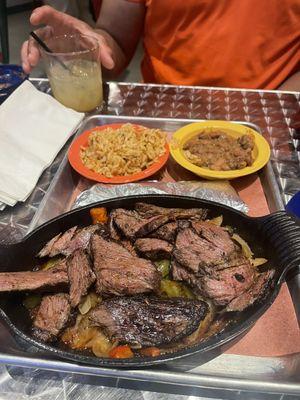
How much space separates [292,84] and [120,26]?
120cm

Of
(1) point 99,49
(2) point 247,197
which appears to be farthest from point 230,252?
(1) point 99,49

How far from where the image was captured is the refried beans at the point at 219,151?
1.72 m

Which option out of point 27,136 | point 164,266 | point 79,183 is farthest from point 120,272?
point 27,136

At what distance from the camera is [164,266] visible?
1223 mm

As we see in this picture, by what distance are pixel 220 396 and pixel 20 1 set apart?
7642mm

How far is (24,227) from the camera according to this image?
5.10 feet

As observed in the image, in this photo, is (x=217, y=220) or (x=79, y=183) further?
(x=79, y=183)

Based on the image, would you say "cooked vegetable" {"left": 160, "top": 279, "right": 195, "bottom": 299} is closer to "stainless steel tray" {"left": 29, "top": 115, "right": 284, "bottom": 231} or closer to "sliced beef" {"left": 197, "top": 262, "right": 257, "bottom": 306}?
"sliced beef" {"left": 197, "top": 262, "right": 257, "bottom": 306}

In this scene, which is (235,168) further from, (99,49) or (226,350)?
(99,49)

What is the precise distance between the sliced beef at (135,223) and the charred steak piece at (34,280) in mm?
234

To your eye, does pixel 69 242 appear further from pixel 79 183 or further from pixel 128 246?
pixel 79 183

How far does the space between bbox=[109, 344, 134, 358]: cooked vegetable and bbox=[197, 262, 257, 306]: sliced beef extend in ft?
0.84

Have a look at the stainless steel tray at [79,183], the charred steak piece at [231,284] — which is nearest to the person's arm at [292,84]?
the stainless steel tray at [79,183]

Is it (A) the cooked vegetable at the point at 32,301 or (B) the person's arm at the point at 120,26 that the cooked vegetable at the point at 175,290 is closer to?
(A) the cooked vegetable at the point at 32,301
